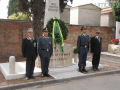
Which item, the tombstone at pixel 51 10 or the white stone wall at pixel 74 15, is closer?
the tombstone at pixel 51 10

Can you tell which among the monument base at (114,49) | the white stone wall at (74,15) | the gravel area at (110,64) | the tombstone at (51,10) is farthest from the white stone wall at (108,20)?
the tombstone at (51,10)

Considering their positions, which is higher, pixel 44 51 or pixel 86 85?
pixel 44 51

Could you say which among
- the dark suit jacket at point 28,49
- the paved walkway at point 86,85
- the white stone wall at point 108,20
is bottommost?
the paved walkway at point 86,85

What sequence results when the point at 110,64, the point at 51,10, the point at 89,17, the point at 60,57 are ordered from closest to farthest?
the point at 60,57 < the point at 51,10 < the point at 110,64 < the point at 89,17

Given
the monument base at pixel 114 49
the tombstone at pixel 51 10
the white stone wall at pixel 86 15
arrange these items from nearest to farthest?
the tombstone at pixel 51 10, the monument base at pixel 114 49, the white stone wall at pixel 86 15

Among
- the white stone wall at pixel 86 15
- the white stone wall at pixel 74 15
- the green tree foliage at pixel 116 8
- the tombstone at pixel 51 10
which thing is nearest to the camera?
the tombstone at pixel 51 10

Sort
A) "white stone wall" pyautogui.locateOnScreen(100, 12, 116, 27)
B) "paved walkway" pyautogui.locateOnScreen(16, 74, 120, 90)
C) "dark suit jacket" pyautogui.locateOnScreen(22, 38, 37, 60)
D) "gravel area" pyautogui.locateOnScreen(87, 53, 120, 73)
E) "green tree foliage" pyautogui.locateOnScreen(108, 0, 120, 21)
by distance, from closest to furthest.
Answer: "paved walkway" pyautogui.locateOnScreen(16, 74, 120, 90) < "dark suit jacket" pyautogui.locateOnScreen(22, 38, 37, 60) < "gravel area" pyautogui.locateOnScreen(87, 53, 120, 73) < "green tree foliage" pyautogui.locateOnScreen(108, 0, 120, 21) < "white stone wall" pyautogui.locateOnScreen(100, 12, 116, 27)

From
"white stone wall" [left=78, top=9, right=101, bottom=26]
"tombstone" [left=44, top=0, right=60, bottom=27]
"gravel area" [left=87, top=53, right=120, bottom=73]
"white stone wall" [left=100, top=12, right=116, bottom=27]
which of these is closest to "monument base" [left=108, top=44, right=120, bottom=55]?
"gravel area" [left=87, top=53, right=120, bottom=73]

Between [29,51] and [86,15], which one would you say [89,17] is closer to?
[86,15]

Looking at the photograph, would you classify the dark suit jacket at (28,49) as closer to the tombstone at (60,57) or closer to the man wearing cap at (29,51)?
the man wearing cap at (29,51)

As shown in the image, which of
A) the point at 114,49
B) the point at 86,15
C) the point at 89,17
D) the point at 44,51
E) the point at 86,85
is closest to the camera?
the point at 86,85

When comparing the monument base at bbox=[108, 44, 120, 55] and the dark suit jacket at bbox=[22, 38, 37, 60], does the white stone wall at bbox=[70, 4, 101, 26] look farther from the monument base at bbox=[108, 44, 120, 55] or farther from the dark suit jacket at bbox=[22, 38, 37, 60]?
the dark suit jacket at bbox=[22, 38, 37, 60]

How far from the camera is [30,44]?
5.09m

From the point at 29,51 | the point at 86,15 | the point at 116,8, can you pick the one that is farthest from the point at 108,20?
the point at 29,51
